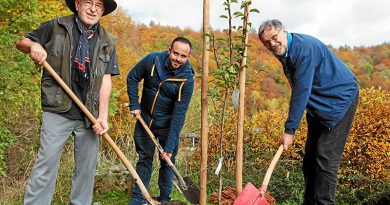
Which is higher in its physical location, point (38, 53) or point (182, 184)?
point (38, 53)

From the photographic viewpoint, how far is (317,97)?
388 centimetres

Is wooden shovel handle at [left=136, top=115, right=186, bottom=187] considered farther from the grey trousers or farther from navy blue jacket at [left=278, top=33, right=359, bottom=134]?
navy blue jacket at [left=278, top=33, right=359, bottom=134]

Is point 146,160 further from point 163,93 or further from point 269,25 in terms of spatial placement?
point 269,25

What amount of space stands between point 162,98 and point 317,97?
1.64 meters

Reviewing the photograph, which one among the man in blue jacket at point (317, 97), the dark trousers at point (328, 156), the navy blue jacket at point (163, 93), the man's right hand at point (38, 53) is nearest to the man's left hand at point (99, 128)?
the man's right hand at point (38, 53)

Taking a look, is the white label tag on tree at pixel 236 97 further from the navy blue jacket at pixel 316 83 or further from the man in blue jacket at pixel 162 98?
the man in blue jacket at pixel 162 98

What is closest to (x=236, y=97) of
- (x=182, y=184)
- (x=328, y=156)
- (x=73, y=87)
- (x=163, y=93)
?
(x=328, y=156)

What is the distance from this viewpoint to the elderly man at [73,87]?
3480mm

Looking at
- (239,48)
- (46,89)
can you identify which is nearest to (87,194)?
(46,89)

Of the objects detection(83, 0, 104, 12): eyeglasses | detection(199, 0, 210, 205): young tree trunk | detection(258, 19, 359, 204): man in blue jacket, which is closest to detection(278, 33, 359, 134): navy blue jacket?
detection(258, 19, 359, 204): man in blue jacket

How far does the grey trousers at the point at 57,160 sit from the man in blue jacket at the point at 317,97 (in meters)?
1.59

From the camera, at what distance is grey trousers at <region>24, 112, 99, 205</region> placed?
11.4ft

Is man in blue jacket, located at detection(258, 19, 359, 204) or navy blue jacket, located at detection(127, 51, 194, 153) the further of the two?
navy blue jacket, located at detection(127, 51, 194, 153)

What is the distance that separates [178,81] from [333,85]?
159cm
